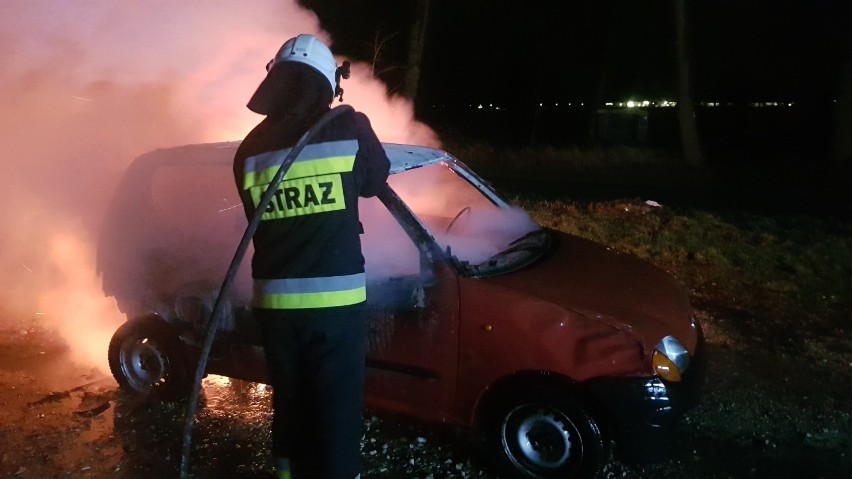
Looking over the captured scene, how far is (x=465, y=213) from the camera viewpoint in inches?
186

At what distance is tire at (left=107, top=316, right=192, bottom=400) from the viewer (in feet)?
14.9

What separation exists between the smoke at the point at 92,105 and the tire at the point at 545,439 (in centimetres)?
432

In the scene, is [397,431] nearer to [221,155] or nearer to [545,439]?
[545,439]

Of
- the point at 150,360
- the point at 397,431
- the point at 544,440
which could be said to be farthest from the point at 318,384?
the point at 150,360

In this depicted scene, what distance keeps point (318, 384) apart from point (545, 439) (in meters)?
1.50

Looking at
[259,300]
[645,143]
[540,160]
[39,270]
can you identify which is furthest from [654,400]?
[645,143]

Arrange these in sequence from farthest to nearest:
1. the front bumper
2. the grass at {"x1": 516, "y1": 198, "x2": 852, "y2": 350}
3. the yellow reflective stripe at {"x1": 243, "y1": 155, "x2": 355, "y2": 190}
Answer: the grass at {"x1": 516, "y1": 198, "x2": 852, "y2": 350}, the front bumper, the yellow reflective stripe at {"x1": 243, "y1": 155, "x2": 355, "y2": 190}

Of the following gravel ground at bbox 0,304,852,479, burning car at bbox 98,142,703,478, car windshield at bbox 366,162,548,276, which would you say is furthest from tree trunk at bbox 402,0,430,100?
gravel ground at bbox 0,304,852,479

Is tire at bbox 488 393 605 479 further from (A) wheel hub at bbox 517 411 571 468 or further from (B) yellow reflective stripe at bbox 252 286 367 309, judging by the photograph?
(B) yellow reflective stripe at bbox 252 286 367 309

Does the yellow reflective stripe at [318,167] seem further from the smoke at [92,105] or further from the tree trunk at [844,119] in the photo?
the tree trunk at [844,119]

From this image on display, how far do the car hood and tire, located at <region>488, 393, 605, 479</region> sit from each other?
1.57 feet

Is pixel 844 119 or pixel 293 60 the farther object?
pixel 844 119

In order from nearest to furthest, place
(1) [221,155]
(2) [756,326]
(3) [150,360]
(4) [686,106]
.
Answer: (1) [221,155] < (3) [150,360] < (2) [756,326] < (4) [686,106]

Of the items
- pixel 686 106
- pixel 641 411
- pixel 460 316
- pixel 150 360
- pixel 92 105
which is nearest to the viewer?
pixel 641 411
